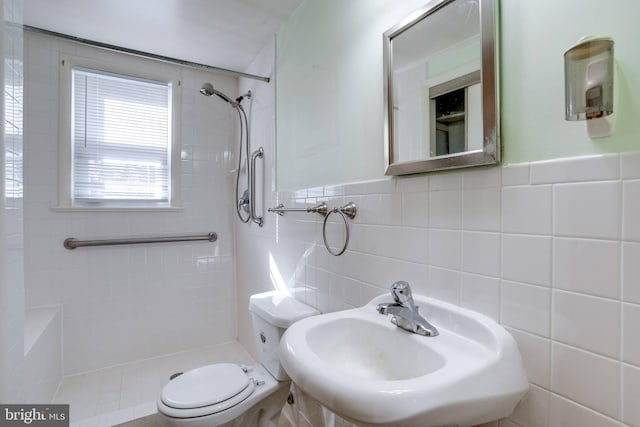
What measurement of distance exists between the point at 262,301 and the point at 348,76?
44.9 inches

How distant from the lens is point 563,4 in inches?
27.4

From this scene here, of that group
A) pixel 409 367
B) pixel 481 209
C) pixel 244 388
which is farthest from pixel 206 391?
pixel 481 209

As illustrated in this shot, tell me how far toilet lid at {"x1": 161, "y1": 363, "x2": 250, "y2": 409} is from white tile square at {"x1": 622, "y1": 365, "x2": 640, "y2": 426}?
126 centimetres

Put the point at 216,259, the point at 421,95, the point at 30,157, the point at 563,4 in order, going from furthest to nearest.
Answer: the point at 216,259, the point at 30,157, the point at 421,95, the point at 563,4

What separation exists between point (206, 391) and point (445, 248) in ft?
3.73

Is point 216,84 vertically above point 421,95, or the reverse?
point 216,84

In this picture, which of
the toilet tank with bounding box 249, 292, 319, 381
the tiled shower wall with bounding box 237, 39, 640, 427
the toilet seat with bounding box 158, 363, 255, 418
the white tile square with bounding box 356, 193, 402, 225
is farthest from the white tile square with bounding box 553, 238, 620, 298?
the toilet seat with bounding box 158, 363, 255, 418

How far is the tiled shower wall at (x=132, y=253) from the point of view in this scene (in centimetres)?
207

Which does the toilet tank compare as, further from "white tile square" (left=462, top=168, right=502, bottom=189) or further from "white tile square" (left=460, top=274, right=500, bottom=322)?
"white tile square" (left=462, top=168, right=502, bottom=189)

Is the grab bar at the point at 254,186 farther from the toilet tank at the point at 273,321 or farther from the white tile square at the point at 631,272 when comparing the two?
the white tile square at the point at 631,272

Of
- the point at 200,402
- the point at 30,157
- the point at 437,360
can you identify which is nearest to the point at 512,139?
the point at 437,360

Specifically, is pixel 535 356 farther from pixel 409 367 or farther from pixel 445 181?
pixel 445 181

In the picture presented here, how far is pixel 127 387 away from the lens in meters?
2.04

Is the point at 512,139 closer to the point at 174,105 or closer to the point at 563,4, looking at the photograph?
the point at 563,4
